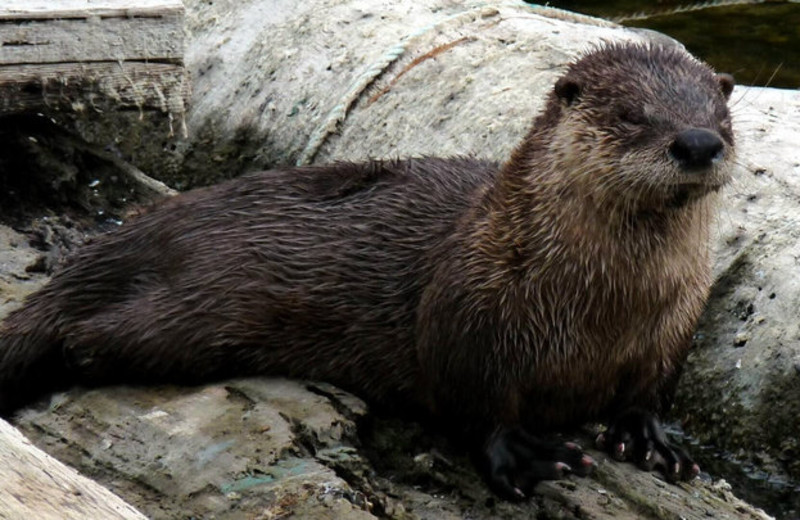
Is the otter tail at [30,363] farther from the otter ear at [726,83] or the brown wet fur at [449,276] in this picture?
the otter ear at [726,83]

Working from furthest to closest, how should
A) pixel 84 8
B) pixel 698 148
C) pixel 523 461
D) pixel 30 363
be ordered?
pixel 84 8 → pixel 30 363 → pixel 523 461 → pixel 698 148

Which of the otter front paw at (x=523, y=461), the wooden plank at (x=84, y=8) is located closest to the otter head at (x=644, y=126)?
the otter front paw at (x=523, y=461)

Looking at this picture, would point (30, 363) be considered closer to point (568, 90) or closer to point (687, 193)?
point (568, 90)

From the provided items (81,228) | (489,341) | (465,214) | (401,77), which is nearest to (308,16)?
(401,77)

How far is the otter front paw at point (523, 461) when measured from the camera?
134 inches

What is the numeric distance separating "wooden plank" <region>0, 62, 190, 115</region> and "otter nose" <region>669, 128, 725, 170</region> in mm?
2226

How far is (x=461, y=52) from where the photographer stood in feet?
17.1

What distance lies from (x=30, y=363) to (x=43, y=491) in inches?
65.4

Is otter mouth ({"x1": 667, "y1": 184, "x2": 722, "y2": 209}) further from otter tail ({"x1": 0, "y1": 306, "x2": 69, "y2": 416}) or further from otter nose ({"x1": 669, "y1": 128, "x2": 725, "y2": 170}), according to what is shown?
otter tail ({"x1": 0, "y1": 306, "x2": 69, "y2": 416})

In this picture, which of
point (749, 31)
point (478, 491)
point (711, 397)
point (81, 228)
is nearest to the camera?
point (478, 491)

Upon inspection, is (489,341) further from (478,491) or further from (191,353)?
(191,353)

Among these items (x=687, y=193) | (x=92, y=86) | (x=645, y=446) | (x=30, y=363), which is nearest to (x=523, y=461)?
(x=645, y=446)

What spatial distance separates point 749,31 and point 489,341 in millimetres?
5460

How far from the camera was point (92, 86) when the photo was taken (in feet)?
15.8
